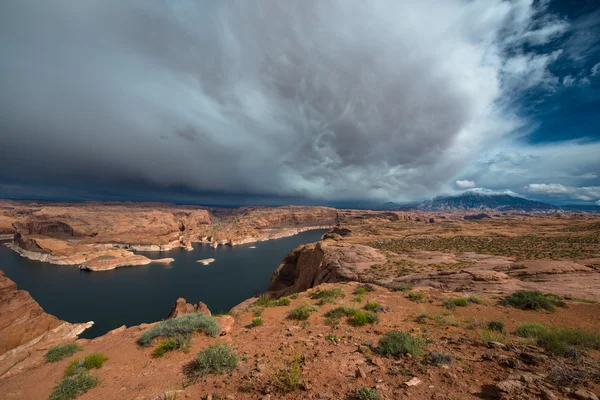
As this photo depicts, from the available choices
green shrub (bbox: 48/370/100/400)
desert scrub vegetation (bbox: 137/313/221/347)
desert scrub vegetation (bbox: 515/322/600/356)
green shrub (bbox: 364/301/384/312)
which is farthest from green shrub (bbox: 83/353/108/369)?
desert scrub vegetation (bbox: 515/322/600/356)

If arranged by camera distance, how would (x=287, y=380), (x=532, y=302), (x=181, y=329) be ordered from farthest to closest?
1. (x=532, y=302)
2. (x=181, y=329)
3. (x=287, y=380)

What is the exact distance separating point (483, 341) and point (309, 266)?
85.5 feet

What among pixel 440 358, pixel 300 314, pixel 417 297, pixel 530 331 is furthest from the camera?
pixel 417 297

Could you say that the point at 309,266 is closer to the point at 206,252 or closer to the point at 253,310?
the point at 253,310

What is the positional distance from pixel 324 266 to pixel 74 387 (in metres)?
22.6

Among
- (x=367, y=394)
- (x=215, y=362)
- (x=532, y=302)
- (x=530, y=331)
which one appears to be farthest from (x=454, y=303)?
(x=215, y=362)

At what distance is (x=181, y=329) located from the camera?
776 cm

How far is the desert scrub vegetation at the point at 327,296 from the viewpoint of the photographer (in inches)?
522

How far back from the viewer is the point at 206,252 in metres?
110

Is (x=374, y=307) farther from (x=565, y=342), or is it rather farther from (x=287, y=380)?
(x=287, y=380)

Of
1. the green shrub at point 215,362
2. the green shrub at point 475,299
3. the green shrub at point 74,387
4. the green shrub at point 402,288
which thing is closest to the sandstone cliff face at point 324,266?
the green shrub at point 402,288

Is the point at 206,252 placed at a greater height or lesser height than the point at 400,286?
lesser

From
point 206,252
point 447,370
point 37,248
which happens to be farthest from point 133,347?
point 37,248

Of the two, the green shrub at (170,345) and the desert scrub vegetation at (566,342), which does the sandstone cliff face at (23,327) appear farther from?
the desert scrub vegetation at (566,342)
